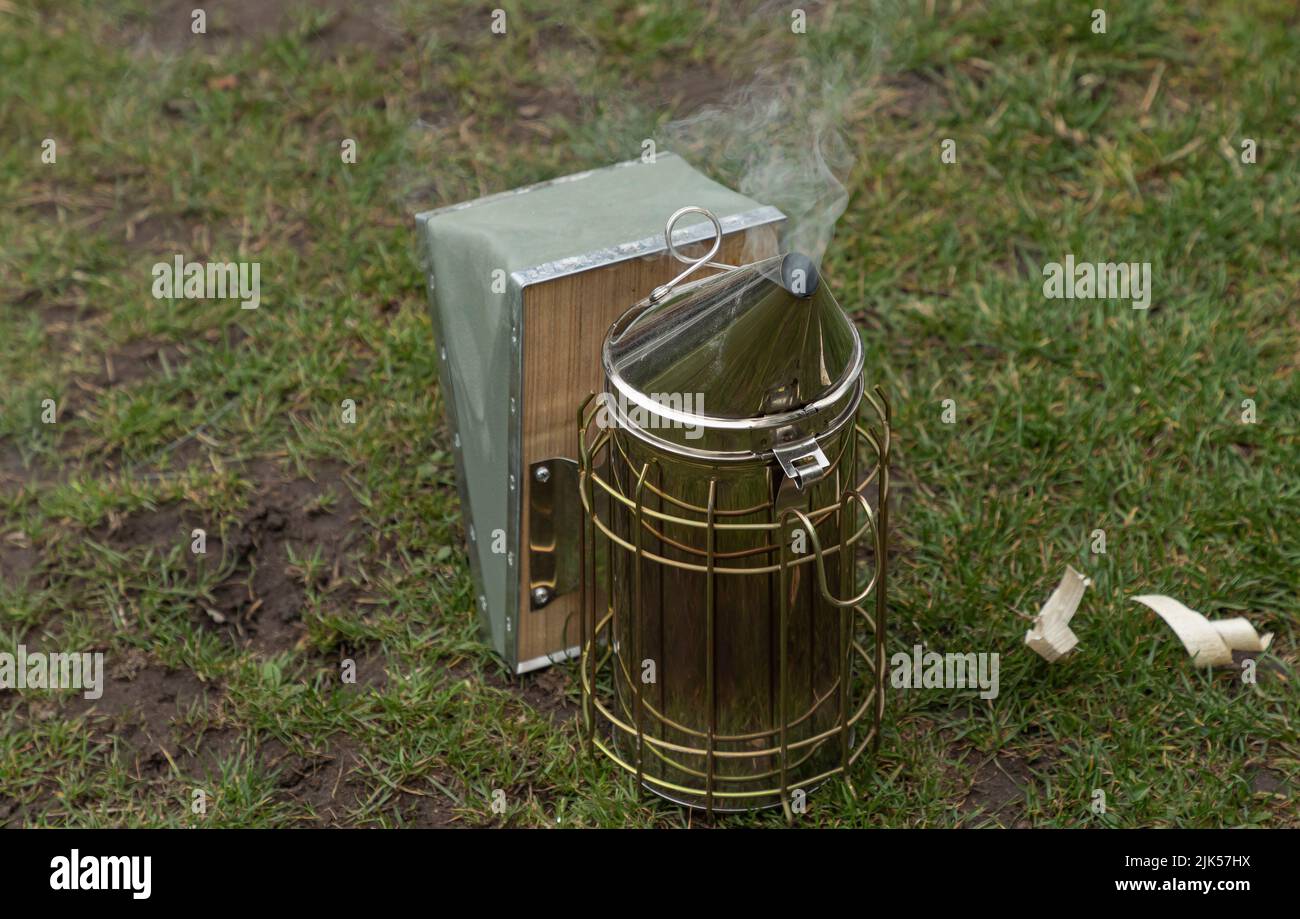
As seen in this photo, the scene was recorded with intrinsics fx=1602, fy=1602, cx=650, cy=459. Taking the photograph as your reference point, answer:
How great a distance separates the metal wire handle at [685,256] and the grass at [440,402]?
100 centimetres

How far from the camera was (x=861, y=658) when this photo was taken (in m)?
3.61

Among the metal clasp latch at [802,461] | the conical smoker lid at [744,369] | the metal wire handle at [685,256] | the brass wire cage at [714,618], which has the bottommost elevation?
the brass wire cage at [714,618]

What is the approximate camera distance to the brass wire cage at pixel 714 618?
3.01 meters

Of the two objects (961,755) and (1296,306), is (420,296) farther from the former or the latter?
(1296,306)

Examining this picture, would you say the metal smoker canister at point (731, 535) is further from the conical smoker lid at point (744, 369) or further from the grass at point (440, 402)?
the grass at point (440, 402)

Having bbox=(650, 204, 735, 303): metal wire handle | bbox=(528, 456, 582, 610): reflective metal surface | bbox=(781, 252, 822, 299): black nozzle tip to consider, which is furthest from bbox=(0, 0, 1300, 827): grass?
bbox=(781, 252, 822, 299): black nozzle tip

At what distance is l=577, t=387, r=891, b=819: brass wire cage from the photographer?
301 cm

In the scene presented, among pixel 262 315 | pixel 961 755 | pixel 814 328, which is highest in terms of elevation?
pixel 814 328

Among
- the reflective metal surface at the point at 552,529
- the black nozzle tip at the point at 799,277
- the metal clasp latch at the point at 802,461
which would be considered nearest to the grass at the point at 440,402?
the reflective metal surface at the point at 552,529

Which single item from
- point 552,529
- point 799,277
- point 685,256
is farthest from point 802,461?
point 552,529

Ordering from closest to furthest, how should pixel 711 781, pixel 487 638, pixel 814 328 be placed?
1. pixel 814 328
2. pixel 711 781
3. pixel 487 638

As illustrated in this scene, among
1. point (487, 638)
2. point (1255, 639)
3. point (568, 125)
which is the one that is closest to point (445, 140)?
point (568, 125)

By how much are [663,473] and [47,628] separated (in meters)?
1.70

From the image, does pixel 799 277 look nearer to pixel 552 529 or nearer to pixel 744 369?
pixel 744 369
